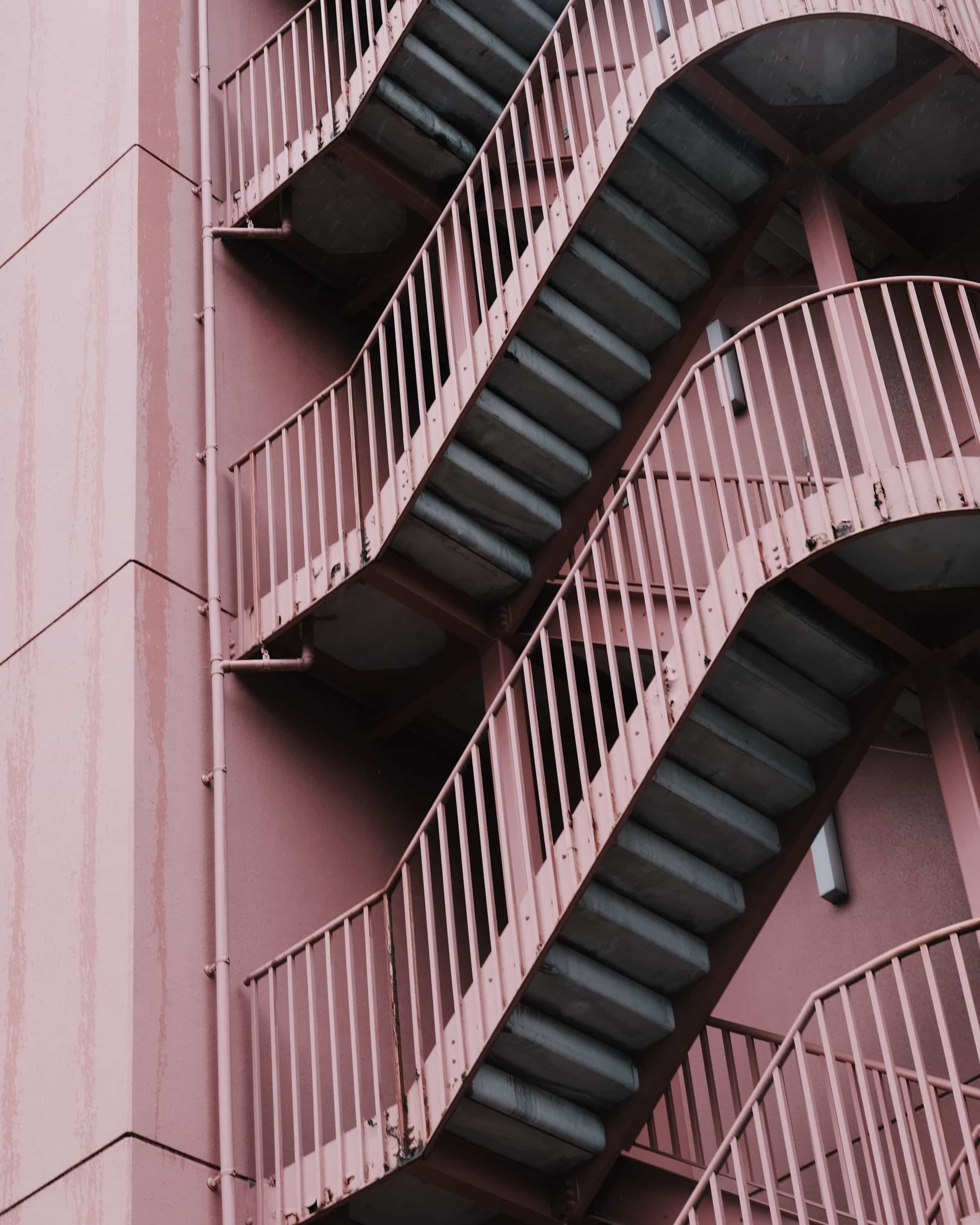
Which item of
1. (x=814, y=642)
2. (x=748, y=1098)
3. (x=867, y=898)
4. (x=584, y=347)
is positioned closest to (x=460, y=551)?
(x=584, y=347)

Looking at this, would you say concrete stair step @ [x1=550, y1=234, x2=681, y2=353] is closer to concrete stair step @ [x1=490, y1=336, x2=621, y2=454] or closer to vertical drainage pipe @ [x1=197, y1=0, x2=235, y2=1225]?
concrete stair step @ [x1=490, y1=336, x2=621, y2=454]

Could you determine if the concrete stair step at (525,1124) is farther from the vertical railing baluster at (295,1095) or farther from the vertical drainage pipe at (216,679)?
the vertical drainage pipe at (216,679)

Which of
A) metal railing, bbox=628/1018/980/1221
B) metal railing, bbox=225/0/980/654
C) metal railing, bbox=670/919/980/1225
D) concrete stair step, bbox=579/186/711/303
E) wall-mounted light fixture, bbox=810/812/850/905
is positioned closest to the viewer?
metal railing, bbox=670/919/980/1225

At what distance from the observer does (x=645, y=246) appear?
34.0 feet

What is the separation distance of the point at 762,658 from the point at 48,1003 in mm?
4180

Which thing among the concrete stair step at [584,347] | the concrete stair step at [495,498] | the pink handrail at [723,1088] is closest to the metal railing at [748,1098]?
the pink handrail at [723,1088]

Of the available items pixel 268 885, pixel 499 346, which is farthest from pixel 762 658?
pixel 268 885

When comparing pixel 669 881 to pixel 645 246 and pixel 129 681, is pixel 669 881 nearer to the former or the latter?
pixel 129 681

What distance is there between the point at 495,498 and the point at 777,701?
2690 millimetres

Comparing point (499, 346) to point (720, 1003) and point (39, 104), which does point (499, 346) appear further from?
point (39, 104)

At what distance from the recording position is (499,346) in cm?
1000

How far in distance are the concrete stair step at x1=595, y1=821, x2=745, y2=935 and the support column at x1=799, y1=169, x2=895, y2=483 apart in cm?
205

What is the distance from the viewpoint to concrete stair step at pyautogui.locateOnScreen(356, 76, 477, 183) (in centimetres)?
1205

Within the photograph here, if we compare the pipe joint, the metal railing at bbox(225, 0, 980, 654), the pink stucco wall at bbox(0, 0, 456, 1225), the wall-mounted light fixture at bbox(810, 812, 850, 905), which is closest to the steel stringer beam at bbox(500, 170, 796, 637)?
the metal railing at bbox(225, 0, 980, 654)
